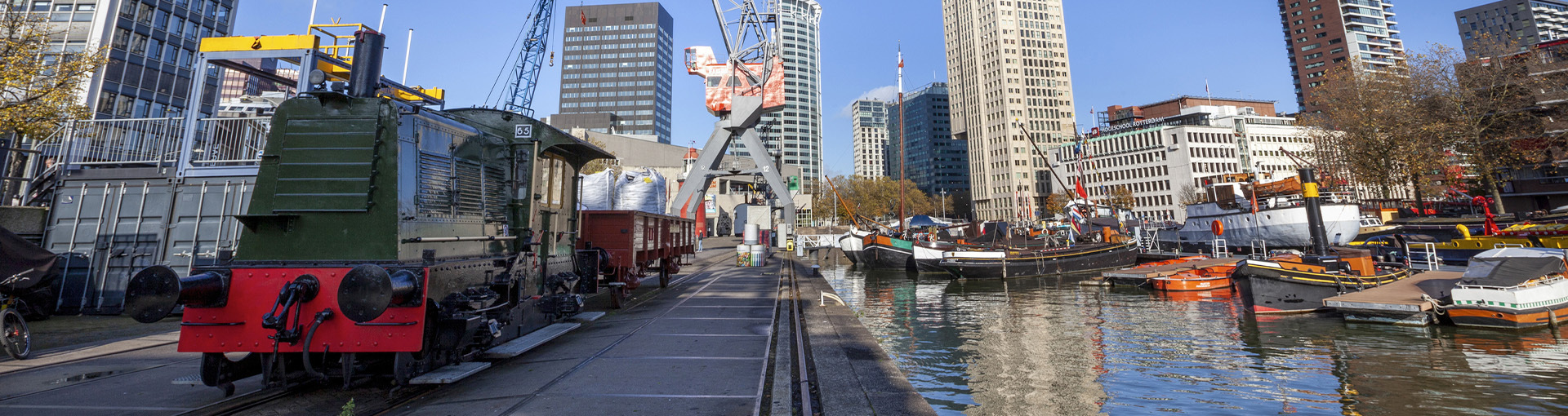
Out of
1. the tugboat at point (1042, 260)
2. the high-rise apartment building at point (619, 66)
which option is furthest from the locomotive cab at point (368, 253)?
the high-rise apartment building at point (619, 66)

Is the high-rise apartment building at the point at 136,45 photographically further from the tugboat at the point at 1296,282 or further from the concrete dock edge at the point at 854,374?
the tugboat at the point at 1296,282

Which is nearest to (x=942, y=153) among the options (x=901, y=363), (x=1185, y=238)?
(x=1185, y=238)

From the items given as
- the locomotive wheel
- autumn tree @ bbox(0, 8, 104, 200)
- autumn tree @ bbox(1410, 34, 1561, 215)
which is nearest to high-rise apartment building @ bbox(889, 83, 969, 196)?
autumn tree @ bbox(1410, 34, 1561, 215)

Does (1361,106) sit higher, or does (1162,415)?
(1361,106)

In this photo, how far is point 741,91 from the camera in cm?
3462

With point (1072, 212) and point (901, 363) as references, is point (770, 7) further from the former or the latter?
point (901, 363)

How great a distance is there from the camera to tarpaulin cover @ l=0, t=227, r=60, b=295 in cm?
880

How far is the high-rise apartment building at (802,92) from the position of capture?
132 meters

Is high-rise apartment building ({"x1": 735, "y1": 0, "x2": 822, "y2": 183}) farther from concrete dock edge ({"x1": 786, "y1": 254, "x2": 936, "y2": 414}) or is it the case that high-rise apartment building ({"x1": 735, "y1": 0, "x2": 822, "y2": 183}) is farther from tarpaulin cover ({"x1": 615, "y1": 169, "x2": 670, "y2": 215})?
concrete dock edge ({"x1": 786, "y1": 254, "x2": 936, "y2": 414})

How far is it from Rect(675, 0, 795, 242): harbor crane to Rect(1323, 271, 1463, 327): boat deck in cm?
2567

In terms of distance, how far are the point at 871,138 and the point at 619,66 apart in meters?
79.4

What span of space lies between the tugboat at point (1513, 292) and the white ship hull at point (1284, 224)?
20.8 meters

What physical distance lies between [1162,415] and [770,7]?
32.7 metres

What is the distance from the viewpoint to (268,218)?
18.0ft
